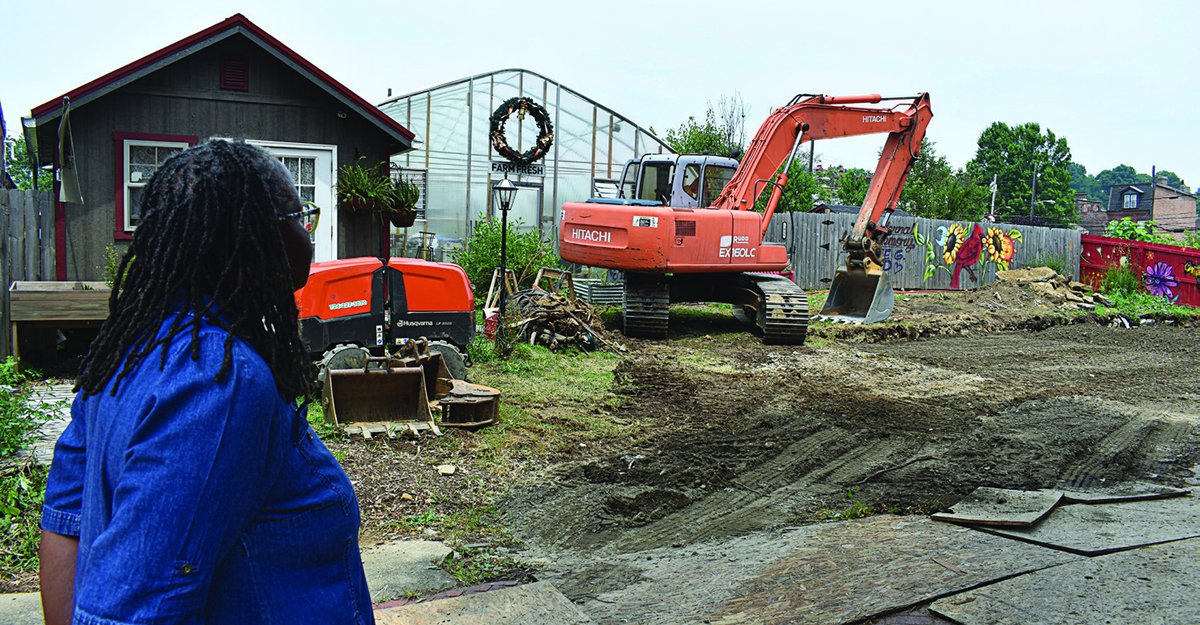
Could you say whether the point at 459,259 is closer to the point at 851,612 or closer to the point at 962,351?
the point at 962,351

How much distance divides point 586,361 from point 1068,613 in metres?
8.33

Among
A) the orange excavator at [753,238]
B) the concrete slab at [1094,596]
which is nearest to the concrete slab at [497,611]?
the concrete slab at [1094,596]

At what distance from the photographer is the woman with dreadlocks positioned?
1.44 m

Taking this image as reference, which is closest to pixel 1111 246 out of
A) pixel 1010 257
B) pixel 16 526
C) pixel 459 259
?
pixel 1010 257

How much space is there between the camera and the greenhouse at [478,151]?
2209 centimetres

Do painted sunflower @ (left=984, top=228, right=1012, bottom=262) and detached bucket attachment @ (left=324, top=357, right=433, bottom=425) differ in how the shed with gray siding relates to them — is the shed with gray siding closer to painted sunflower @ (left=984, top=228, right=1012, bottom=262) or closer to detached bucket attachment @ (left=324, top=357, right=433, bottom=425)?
detached bucket attachment @ (left=324, top=357, right=433, bottom=425)

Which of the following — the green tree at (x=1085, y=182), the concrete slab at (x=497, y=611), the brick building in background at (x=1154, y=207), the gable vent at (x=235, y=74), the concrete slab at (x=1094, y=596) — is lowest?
the concrete slab at (x=497, y=611)

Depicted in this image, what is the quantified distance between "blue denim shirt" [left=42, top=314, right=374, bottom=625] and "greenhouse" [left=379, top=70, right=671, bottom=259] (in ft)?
65.3

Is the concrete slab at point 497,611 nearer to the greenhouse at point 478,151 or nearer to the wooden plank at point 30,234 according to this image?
the wooden plank at point 30,234

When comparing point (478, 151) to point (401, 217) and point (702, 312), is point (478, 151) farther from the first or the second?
→ point (401, 217)

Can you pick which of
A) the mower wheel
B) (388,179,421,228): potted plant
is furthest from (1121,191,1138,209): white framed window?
the mower wheel

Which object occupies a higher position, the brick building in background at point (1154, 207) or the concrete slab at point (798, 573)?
the brick building in background at point (1154, 207)

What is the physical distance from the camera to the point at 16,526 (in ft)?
16.3

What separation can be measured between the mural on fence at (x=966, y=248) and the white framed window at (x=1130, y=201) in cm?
7033
